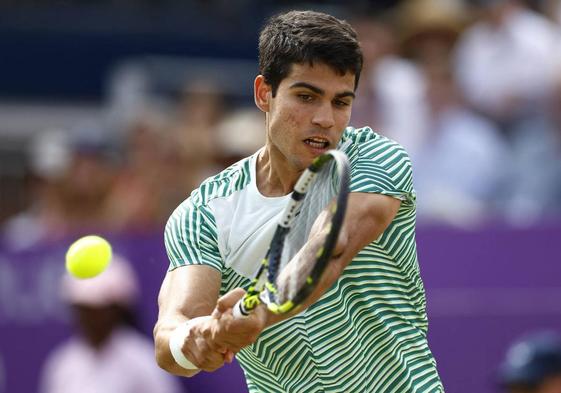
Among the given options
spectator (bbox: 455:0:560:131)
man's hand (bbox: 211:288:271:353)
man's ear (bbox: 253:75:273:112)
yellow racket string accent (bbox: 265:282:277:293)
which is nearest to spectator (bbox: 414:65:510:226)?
spectator (bbox: 455:0:560:131)

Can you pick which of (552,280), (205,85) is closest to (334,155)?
(552,280)

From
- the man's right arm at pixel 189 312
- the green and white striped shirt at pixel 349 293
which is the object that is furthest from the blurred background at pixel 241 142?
the man's right arm at pixel 189 312

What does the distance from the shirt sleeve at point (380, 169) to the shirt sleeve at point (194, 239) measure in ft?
1.69

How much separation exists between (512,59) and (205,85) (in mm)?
2518

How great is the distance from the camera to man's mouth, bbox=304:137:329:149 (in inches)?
175

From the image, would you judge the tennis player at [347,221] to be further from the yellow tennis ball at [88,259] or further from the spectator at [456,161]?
the spectator at [456,161]

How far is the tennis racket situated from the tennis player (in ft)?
0.49

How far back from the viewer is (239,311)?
13.3 ft

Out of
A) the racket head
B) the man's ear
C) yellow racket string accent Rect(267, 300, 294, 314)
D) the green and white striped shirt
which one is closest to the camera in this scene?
the racket head

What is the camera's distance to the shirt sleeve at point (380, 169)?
4457mm

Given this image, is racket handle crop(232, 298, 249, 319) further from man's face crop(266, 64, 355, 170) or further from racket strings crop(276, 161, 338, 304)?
man's face crop(266, 64, 355, 170)

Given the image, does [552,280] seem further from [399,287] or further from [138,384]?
[399,287]

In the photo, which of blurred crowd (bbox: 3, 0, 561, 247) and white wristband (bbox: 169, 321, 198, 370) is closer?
white wristband (bbox: 169, 321, 198, 370)

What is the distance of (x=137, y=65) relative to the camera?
38.5ft
